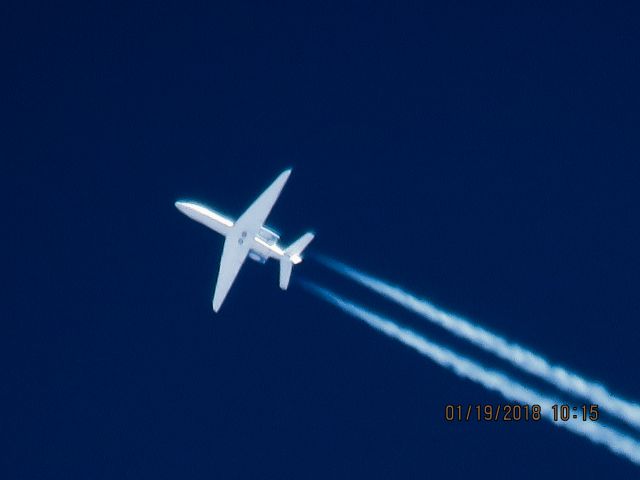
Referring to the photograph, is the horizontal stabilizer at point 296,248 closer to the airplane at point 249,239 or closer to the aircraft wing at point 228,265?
the airplane at point 249,239

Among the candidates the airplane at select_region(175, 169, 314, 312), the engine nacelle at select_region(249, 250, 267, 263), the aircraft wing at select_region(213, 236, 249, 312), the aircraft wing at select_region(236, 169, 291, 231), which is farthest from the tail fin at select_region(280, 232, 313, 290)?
the aircraft wing at select_region(213, 236, 249, 312)

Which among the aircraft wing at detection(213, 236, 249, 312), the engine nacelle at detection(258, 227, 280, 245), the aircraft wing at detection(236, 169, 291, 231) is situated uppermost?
the aircraft wing at detection(236, 169, 291, 231)

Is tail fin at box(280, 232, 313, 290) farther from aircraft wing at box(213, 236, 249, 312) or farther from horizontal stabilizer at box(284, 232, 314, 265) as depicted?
aircraft wing at box(213, 236, 249, 312)

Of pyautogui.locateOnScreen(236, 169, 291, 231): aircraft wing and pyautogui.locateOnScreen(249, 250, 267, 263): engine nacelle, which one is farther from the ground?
pyautogui.locateOnScreen(236, 169, 291, 231): aircraft wing

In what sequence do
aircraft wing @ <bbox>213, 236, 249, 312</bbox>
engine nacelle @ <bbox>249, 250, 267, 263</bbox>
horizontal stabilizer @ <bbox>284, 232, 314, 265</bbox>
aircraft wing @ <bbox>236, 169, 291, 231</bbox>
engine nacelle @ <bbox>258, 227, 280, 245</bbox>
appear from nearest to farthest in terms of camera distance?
aircraft wing @ <bbox>236, 169, 291, 231</bbox> < horizontal stabilizer @ <bbox>284, 232, 314, 265</bbox> < engine nacelle @ <bbox>258, 227, 280, 245</bbox> < engine nacelle @ <bbox>249, 250, 267, 263</bbox> < aircraft wing @ <bbox>213, 236, 249, 312</bbox>

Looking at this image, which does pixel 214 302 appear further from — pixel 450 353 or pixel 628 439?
pixel 628 439

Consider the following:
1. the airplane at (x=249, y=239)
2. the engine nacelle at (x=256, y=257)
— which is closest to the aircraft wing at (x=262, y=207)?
the airplane at (x=249, y=239)

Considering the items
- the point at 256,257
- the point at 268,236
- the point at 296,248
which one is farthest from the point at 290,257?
the point at 256,257
